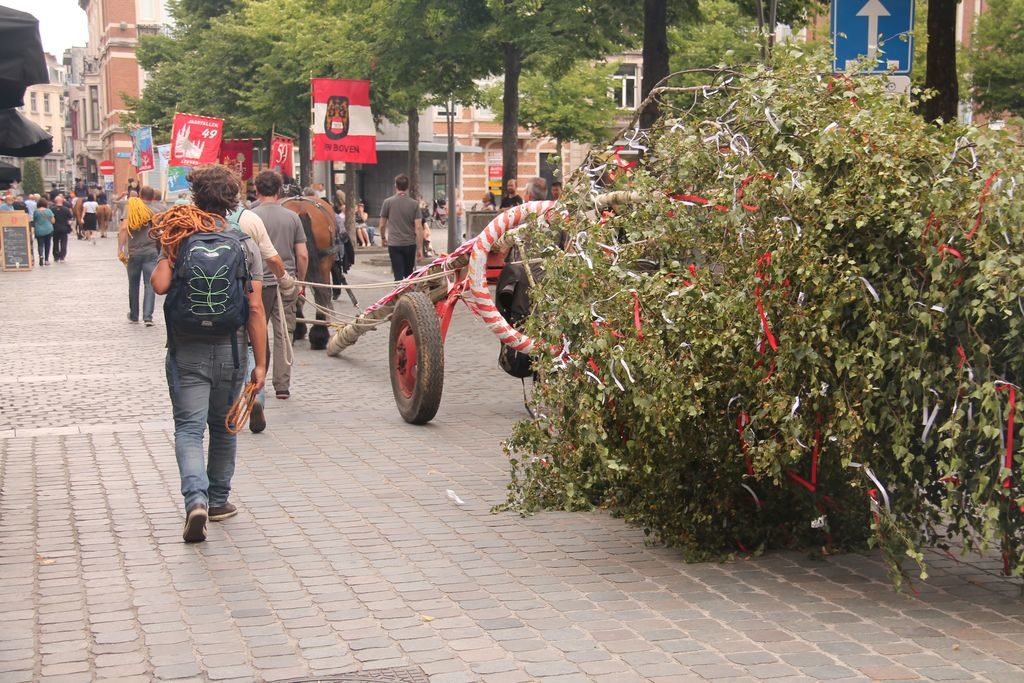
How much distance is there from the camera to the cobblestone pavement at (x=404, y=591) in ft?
15.7

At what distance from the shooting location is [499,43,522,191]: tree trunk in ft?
79.5

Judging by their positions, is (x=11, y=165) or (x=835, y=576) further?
(x=11, y=165)

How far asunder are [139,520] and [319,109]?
18.7m

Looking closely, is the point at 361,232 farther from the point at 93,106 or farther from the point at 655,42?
the point at 93,106

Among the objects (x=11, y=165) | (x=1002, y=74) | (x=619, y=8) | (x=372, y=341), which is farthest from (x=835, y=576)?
(x=1002, y=74)

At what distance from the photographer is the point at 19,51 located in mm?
6434

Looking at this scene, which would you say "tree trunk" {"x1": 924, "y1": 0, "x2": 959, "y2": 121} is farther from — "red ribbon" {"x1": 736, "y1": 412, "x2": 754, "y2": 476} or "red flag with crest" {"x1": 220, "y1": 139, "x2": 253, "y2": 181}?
"red flag with crest" {"x1": 220, "y1": 139, "x2": 253, "y2": 181}

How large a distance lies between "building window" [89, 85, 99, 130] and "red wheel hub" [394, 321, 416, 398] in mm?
99945

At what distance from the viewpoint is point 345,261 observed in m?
21.6

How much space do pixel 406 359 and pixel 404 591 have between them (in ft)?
14.4

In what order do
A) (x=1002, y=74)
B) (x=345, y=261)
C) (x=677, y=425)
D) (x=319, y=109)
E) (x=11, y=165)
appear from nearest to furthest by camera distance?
(x=677, y=425) < (x=11, y=165) < (x=345, y=261) < (x=319, y=109) < (x=1002, y=74)

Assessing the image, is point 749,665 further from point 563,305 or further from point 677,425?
point 563,305

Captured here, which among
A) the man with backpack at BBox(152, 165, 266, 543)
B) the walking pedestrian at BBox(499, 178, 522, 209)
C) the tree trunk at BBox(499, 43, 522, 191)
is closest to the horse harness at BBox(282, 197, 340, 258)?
the walking pedestrian at BBox(499, 178, 522, 209)

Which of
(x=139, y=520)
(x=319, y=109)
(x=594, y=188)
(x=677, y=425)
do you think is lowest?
(x=139, y=520)
